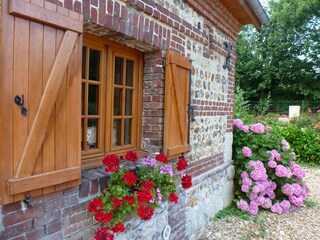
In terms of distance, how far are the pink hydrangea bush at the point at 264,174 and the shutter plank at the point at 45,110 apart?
4.22m

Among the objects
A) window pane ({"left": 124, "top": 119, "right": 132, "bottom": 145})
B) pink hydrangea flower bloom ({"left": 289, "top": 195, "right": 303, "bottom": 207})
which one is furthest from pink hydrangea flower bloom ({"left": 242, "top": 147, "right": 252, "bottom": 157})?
window pane ({"left": 124, "top": 119, "right": 132, "bottom": 145})

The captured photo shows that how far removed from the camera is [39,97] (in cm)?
177

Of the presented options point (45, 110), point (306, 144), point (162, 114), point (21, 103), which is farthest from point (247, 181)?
point (306, 144)

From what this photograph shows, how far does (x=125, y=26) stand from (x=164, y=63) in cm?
73

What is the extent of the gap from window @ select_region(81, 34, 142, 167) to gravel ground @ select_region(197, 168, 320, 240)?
2115 millimetres

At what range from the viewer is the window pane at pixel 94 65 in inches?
101

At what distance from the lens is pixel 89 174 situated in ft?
7.82

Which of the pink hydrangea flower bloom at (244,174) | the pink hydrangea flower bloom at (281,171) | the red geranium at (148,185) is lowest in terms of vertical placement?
the pink hydrangea flower bloom at (244,174)

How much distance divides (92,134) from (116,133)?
1.13 feet

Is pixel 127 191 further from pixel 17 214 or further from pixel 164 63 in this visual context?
pixel 164 63

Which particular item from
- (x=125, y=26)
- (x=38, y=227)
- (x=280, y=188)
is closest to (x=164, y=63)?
(x=125, y=26)

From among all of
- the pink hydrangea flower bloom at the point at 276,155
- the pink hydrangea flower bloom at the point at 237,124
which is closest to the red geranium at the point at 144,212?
the pink hydrangea flower bloom at the point at 276,155

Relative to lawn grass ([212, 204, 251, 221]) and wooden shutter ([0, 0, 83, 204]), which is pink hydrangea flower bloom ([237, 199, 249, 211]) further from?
wooden shutter ([0, 0, 83, 204])

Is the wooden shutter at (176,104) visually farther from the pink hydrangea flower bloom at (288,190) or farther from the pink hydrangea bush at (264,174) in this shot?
the pink hydrangea flower bloom at (288,190)
